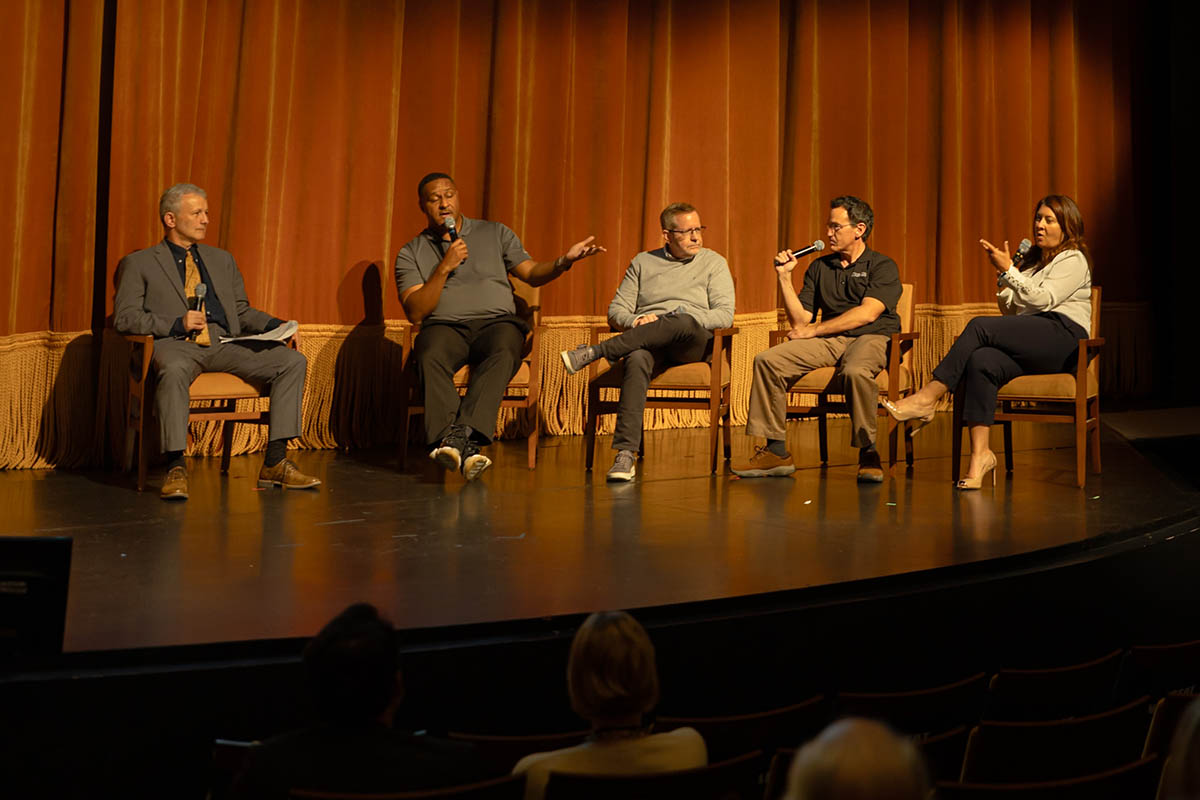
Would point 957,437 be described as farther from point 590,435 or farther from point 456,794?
point 456,794

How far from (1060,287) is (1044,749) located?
8.40ft

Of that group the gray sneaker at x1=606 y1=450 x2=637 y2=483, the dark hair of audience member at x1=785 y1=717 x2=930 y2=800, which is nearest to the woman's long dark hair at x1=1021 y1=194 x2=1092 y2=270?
the gray sneaker at x1=606 y1=450 x2=637 y2=483

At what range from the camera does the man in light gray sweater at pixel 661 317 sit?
13.1 ft

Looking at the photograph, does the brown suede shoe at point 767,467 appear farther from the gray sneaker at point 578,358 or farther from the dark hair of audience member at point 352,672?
the dark hair of audience member at point 352,672

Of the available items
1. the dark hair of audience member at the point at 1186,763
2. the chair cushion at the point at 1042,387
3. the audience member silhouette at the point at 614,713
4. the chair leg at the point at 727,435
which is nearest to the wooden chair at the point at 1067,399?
the chair cushion at the point at 1042,387

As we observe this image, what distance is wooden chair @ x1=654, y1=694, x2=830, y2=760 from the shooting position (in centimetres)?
156

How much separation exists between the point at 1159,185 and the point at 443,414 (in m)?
4.68

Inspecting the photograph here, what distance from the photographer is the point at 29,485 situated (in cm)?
357

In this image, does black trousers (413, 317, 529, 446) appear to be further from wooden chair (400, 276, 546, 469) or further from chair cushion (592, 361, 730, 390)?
chair cushion (592, 361, 730, 390)

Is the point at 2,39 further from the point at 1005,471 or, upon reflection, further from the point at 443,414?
the point at 1005,471

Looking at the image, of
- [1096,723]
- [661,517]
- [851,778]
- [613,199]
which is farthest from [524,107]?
[851,778]

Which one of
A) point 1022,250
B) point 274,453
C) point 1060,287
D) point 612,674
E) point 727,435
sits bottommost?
point 612,674

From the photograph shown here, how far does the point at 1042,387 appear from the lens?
3840 millimetres

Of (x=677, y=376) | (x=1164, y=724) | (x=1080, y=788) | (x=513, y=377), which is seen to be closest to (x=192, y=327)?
(x=513, y=377)
